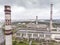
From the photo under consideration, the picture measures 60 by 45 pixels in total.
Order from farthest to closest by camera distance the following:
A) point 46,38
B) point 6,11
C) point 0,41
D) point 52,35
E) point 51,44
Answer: point 52,35 → point 46,38 → point 51,44 → point 0,41 → point 6,11

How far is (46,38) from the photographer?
7.93 m

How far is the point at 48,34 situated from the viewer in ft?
28.2

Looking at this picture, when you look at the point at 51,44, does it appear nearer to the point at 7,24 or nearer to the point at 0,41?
the point at 0,41

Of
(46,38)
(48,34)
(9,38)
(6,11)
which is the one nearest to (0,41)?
(9,38)

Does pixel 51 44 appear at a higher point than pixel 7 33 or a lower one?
lower

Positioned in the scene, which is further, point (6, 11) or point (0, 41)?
point (0, 41)

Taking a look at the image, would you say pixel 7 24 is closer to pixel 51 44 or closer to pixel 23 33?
pixel 51 44

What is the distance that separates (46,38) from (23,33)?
1.80 metres

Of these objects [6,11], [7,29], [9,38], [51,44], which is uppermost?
[6,11]

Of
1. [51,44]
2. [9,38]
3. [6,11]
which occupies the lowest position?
[51,44]

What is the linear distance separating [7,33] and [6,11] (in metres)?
0.73

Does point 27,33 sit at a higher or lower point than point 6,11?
lower

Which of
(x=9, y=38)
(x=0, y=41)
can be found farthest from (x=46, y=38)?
(x=9, y=38)

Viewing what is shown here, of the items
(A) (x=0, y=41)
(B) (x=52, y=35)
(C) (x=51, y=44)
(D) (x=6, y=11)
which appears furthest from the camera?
(B) (x=52, y=35)
